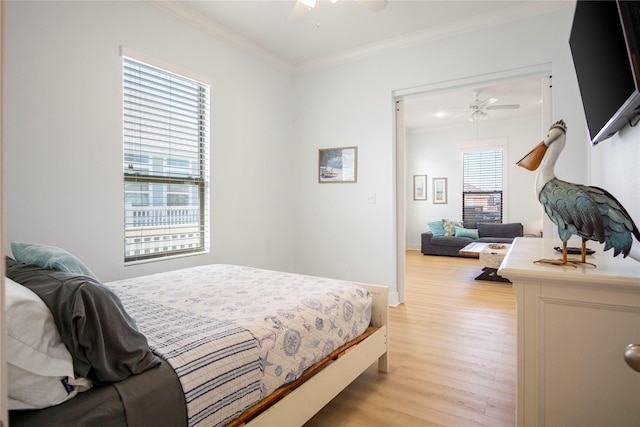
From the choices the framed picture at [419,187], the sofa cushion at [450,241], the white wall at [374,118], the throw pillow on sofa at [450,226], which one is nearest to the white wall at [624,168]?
the white wall at [374,118]

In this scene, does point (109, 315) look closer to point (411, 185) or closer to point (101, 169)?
point (101, 169)

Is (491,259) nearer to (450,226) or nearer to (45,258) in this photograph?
(450,226)

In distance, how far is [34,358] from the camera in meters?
0.89

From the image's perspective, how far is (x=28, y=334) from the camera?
2.93 ft

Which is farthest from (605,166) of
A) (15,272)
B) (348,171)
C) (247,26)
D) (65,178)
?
(65,178)

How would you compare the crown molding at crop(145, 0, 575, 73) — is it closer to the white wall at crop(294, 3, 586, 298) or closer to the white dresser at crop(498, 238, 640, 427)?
the white wall at crop(294, 3, 586, 298)

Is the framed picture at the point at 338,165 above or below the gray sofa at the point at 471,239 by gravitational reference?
above

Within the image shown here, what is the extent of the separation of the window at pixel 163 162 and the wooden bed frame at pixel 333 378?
5.87ft

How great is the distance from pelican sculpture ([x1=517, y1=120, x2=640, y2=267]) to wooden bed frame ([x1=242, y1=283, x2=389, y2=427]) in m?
1.07

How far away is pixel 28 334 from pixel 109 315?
188 millimetres

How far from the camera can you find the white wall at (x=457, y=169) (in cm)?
704

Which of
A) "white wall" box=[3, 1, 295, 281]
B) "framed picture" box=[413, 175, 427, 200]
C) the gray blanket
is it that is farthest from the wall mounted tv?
"framed picture" box=[413, 175, 427, 200]

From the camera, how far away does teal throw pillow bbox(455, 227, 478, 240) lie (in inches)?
278

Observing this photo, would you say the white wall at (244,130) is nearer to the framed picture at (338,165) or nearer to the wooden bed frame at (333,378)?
the framed picture at (338,165)
